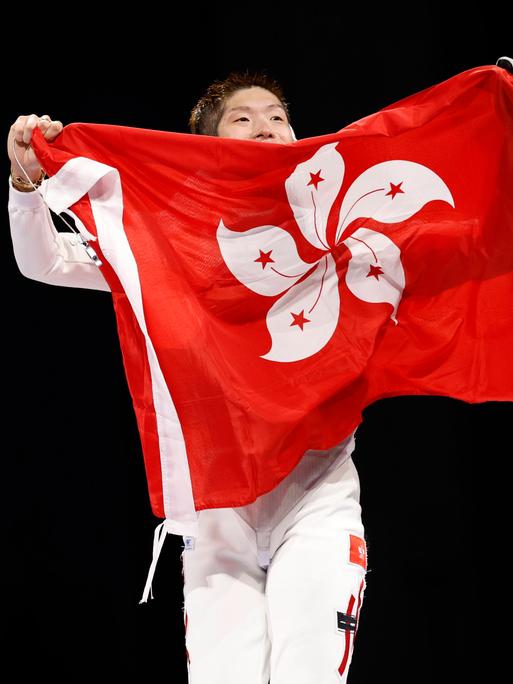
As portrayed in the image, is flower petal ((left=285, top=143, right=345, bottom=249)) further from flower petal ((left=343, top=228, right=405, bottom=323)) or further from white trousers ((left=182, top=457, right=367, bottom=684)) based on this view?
white trousers ((left=182, top=457, right=367, bottom=684))

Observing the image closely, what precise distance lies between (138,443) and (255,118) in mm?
954

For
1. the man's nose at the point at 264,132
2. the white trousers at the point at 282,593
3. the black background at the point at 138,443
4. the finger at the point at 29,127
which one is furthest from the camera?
the black background at the point at 138,443

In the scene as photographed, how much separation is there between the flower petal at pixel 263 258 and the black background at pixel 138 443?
856 mm

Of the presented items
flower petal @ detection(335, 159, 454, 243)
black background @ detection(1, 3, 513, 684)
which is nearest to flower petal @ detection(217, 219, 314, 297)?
flower petal @ detection(335, 159, 454, 243)

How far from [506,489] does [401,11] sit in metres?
1.32

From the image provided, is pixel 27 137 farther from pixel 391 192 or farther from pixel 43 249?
pixel 391 192

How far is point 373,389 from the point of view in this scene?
195 cm

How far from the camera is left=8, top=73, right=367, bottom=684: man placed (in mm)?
1678

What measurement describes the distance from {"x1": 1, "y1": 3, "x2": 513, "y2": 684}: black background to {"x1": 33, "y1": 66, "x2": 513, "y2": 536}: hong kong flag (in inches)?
29.4

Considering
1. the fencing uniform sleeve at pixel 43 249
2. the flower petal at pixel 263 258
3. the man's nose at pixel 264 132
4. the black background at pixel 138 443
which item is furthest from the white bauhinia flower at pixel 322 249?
the black background at pixel 138 443

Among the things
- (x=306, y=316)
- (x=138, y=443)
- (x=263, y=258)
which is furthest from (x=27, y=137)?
(x=138, y=443)

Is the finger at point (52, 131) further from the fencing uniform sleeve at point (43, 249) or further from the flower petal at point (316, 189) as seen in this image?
the flower petal at point (316, 189)

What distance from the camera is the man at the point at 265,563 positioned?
1.68m

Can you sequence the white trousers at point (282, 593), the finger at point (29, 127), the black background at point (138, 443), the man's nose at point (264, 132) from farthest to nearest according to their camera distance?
1. the black background at point (138, 443)
2. the man's nose at point (264, 132)
3. the finger at point (29, 127)
4. the white trousers at point (282, 593)
